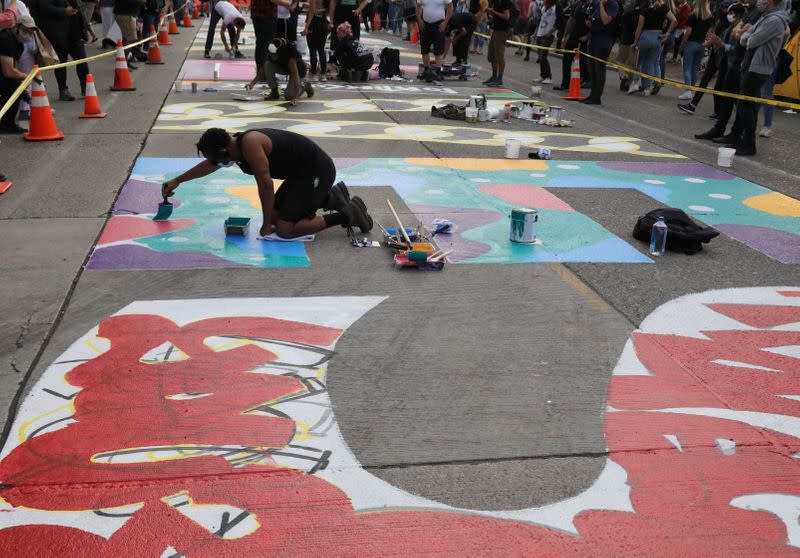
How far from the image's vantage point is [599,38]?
1438cm

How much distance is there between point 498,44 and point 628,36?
2.57 meters

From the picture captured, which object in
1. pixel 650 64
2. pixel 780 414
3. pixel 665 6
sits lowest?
pixel 780 414

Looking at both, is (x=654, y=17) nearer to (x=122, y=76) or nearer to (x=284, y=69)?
(x=284, y=69)

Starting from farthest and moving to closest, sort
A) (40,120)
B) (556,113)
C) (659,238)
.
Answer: (556,113)
(40,120)
(659,238)

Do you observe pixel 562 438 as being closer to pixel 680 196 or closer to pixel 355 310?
pixel 355 310

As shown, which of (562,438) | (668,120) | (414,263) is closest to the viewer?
(562,438)

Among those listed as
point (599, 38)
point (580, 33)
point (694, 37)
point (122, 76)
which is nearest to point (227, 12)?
point (122, 76)

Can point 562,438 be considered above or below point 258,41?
below

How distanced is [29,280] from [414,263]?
2633 millimetres

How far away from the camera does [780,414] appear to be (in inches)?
158

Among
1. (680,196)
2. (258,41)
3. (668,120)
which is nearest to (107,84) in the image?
(258,41)

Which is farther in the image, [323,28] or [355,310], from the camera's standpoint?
[323,28]

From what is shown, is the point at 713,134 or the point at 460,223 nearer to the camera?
the point at 460,223

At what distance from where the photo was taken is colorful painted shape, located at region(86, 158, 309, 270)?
5.93 metres
